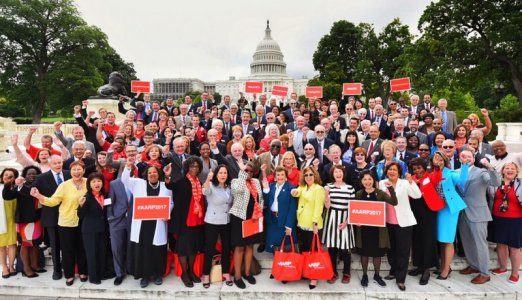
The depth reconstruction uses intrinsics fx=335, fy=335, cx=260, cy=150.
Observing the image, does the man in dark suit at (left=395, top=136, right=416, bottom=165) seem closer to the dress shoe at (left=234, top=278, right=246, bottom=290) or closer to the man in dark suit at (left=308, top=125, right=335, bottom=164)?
the man in dark suit at (left=308, top=125, right=335, bottom=164)

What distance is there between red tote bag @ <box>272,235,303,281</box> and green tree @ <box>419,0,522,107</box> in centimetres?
2323

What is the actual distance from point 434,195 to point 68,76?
129 feet

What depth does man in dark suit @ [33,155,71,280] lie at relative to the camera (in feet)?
17.4

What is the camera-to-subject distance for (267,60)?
11681 centimetres

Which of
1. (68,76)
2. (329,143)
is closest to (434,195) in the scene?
(329,143)

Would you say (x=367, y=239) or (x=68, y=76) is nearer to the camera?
(x=367, y=239)

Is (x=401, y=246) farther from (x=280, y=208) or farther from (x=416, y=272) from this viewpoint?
(x=280, y=208)

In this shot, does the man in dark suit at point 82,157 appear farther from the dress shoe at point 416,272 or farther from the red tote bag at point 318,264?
the dress shoe at point 416,272

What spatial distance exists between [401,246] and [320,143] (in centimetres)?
264

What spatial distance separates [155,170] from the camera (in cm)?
504

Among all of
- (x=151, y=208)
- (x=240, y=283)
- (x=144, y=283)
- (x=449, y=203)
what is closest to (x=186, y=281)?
(x=144, y=283)

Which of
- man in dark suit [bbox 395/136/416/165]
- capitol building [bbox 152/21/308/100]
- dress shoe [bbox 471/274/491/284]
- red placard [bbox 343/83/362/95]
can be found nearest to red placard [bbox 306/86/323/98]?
red placard [bbox 343/83/362/95]

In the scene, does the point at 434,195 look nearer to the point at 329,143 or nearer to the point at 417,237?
the point at 417,237

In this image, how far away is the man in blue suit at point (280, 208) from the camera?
207 inches
